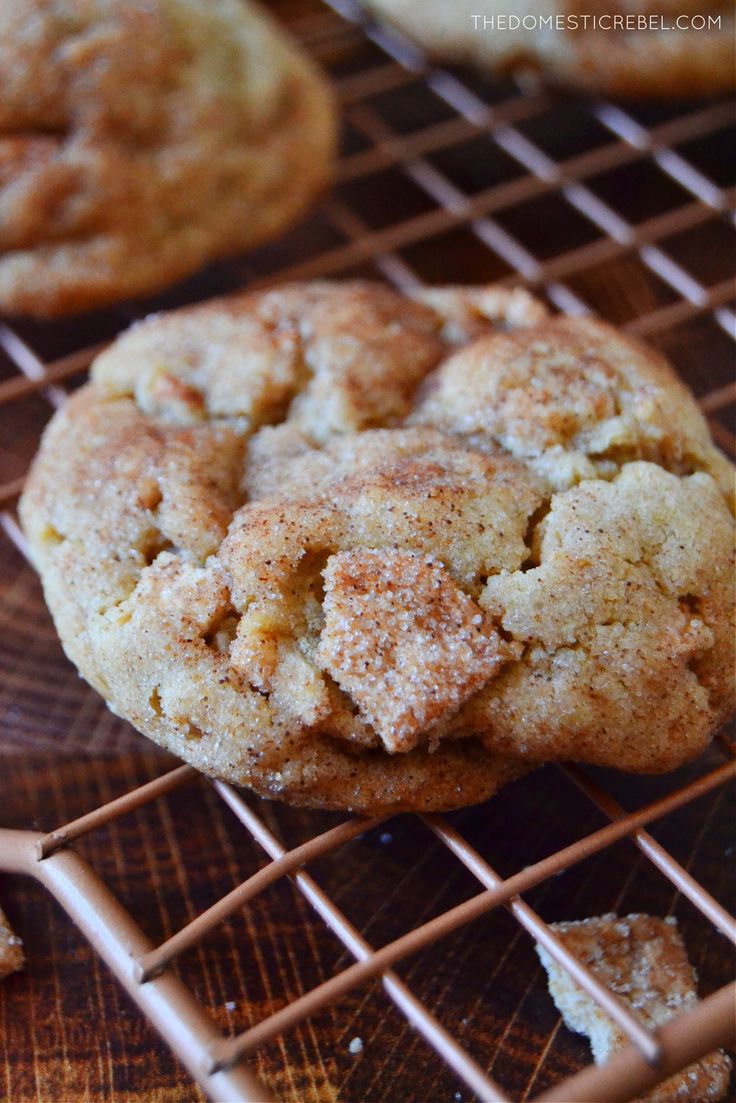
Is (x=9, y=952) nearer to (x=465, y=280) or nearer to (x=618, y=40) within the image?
(x=465, y=280)

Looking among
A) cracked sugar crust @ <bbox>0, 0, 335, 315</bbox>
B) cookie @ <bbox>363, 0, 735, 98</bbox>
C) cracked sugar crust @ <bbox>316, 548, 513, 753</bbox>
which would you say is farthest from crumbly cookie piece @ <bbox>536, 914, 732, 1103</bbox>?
cookie @ <bbox>363, 0, 735, 98</bbox>

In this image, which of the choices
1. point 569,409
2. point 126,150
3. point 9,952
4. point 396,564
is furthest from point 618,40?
point 9,952

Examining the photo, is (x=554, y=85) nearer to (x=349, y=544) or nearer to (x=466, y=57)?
(x=466, y=57)

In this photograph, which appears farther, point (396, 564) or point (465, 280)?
point (465, 280)

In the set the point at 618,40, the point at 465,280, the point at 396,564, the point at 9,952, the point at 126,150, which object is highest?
the point at 618,40

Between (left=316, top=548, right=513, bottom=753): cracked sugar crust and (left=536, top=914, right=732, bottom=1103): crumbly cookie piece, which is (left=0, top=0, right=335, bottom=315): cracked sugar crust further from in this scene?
(left=536, top=914, right=732, bottom=1103): crumbly cookie piece

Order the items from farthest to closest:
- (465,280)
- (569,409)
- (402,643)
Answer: (465,280) → (569,409) → (402,643)

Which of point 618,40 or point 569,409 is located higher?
point 618,40

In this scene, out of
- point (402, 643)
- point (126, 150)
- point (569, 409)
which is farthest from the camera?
point (126, 150)
